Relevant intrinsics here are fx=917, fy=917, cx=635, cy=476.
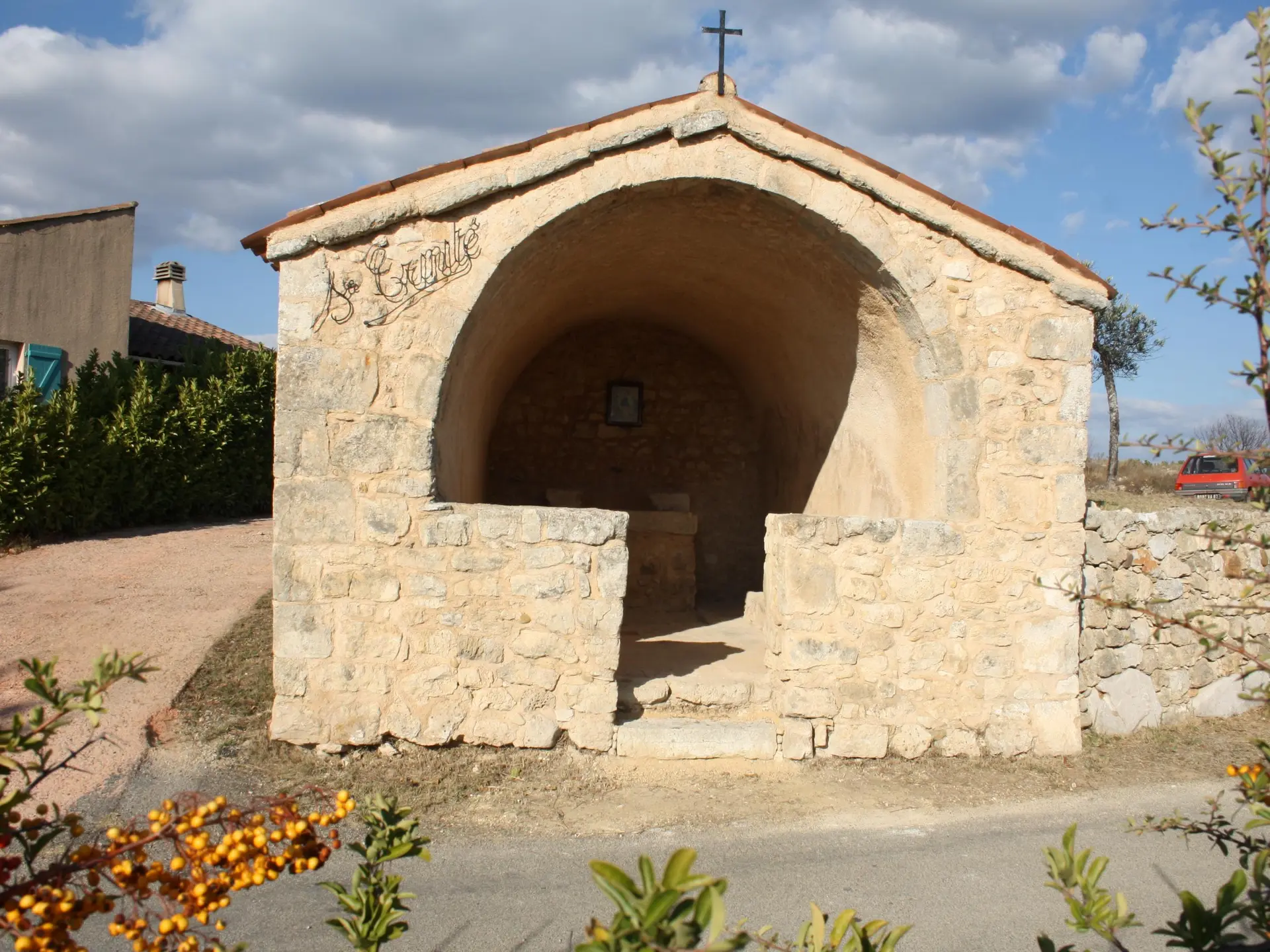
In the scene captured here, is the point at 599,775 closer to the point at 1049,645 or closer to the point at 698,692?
the point at 698,692

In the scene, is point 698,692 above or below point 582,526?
below

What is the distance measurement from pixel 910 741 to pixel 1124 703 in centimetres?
172

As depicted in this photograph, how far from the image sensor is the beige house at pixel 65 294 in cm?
1276

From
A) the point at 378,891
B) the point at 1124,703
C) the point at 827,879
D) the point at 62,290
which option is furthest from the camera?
the point at 62,290

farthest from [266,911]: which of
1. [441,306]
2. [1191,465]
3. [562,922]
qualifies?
[1191,465]

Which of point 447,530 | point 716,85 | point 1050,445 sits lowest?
point 447,530

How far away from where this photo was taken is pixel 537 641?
5270mm

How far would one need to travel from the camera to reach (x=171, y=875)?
1.81 m

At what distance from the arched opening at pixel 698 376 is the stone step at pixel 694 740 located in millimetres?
750

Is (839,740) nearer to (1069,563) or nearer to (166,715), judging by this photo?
(1069,563)

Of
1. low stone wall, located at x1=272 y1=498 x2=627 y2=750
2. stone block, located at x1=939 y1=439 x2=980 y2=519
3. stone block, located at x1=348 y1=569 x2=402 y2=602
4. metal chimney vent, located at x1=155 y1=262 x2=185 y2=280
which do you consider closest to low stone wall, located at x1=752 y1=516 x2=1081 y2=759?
stone block, located at x1=939 y1=439 x2=980 y2=519

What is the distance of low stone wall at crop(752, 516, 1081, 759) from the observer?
5.51 meters

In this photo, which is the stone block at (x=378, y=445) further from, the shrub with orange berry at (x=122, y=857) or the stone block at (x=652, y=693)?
the shrub with orange berry at (x=122, y=857)

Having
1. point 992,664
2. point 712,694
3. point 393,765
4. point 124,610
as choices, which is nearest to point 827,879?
point 712,694
